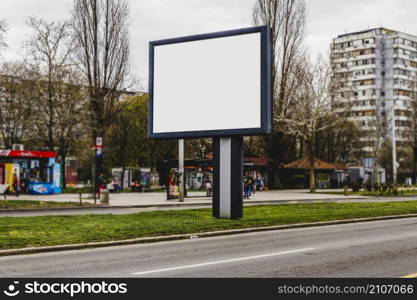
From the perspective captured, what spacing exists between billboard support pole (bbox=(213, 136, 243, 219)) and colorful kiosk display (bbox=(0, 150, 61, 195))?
920 inches

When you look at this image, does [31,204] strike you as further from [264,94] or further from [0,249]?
[0,249]

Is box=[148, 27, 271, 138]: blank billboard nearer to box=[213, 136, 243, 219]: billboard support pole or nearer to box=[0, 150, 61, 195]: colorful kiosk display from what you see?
box=[213, 136, 243, 219]: billboard support pole

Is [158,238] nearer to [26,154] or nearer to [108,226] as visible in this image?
[108,226]

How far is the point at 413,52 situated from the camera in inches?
5108

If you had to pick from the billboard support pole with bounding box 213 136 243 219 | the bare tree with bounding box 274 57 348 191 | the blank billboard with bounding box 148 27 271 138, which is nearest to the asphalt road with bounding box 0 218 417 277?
the billboard support pole with bounding box 213 136 243 219

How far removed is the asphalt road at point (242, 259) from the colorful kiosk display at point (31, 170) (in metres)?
28.6

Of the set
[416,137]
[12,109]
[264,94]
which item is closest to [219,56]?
[264,94]

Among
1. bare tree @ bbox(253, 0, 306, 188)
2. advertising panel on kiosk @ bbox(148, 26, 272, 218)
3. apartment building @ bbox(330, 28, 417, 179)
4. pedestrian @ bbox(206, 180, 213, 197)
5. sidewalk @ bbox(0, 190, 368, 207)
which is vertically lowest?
sidewalk @ bbox(0, 190, 368, 207)

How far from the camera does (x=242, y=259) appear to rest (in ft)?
37.6

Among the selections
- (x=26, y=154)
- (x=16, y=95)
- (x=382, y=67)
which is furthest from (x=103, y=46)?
(x=382, y=67)

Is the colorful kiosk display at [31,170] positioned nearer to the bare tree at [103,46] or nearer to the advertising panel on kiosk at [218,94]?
the bare tree at [103,46]

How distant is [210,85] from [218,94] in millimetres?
461

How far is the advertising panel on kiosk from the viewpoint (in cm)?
1989

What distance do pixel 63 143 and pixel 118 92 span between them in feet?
40.5
